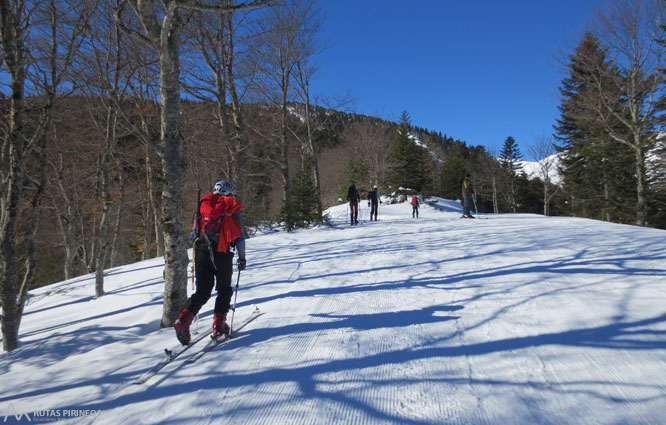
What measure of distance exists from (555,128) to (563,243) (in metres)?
30.2

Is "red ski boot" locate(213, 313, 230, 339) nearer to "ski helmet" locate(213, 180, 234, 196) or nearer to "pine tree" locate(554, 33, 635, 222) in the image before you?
"ski helmet" locate(213, 180, 234, 196)

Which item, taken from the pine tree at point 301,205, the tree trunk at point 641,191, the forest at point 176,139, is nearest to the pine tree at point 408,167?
the forest at point 176,139

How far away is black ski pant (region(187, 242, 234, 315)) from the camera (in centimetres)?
372

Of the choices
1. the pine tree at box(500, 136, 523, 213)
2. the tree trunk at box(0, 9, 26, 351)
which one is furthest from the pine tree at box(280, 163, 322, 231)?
the pine tree at box(500, 136, 523, 213)

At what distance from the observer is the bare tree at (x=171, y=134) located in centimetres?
439

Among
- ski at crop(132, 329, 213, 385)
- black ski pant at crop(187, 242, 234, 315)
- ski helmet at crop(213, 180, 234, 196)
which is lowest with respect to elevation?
ski at crop(132, 329, 213, 385)

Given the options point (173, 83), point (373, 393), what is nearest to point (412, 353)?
point (373, 393)

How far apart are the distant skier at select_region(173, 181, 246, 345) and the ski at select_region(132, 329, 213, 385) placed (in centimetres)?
10

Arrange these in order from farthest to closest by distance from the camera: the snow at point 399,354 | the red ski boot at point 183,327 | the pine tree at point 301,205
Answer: the pine tree at point 301,205
the red ski boot at point 183,327
the snow at point 399,354

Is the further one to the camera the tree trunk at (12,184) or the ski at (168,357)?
the tree trunk at (12,184)

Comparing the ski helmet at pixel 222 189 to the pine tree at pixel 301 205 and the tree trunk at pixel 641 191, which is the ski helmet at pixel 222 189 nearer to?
the pine tree at pixel 301 205

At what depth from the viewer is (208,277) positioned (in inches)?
149

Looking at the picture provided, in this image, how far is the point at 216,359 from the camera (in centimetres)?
331

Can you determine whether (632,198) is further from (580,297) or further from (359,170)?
(359,170)
